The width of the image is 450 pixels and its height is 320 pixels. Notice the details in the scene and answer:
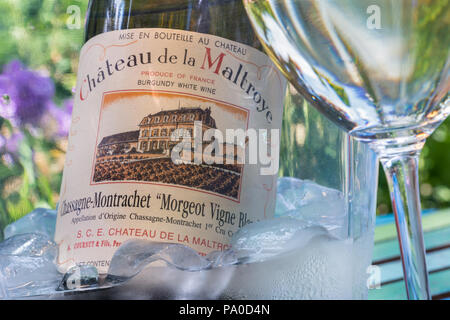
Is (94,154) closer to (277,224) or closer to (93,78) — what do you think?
(93,78)

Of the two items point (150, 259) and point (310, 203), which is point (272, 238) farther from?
point (310, 203)

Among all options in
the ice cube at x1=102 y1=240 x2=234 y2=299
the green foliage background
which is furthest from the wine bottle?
the green foliage background

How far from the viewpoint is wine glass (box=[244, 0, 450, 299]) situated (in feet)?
0.84

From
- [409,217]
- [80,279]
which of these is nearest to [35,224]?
[80,279]

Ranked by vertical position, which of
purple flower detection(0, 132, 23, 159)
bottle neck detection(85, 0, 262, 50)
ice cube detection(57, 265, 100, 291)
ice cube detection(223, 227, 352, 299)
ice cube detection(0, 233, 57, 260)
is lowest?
ice cube detection(57, 265, 100, 291)

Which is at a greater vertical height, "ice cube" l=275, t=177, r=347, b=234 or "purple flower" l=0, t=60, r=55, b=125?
"purple flower" l=0, t=60, r=55, b=125

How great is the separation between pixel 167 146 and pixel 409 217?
0.22 meters

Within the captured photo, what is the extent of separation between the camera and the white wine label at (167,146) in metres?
0.46

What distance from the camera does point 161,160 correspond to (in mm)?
460

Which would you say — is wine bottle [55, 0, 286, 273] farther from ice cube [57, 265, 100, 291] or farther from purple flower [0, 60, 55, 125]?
purple flower [0, 60, 55, 125]

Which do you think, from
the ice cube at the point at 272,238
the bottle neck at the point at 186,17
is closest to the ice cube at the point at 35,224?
the bottle neck at the point at 186,17

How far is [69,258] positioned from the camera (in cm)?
47

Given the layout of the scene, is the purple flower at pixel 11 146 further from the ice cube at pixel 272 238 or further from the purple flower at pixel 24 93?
the ice cube at pixel 272 238

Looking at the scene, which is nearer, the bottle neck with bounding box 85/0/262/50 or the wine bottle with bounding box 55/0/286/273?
the wine bottle with bounding box 55/0/286/273
